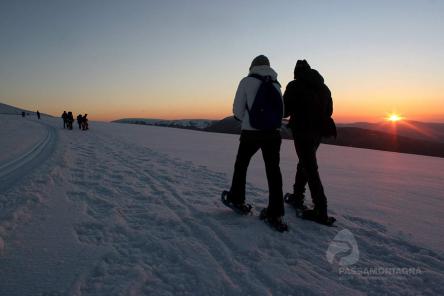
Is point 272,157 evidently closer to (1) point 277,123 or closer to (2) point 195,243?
(1) point 277,123

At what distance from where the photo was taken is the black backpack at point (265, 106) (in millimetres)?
3922

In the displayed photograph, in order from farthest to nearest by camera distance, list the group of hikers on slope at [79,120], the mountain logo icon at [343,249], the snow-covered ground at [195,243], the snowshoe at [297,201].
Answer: the group of hikers on slope at [79,120], the snowshoe at [297,201], the mountain logo icon at [343,249], the snow-covered ground at [195,243]

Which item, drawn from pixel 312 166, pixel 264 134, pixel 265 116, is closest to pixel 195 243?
pixel 264 134

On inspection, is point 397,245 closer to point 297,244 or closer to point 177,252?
point 297,244

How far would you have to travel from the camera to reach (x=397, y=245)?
12.1ft

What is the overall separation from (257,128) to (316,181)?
1.17 meters

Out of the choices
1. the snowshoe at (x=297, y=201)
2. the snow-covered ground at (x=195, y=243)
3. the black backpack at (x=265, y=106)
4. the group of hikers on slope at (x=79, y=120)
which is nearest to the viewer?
the snow-covered ground at (x=195, y=243)

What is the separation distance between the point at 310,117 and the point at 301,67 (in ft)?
2.26

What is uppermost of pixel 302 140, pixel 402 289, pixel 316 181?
pixel 302 140

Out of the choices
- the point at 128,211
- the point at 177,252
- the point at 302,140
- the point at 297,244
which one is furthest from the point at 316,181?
the point at 128,211

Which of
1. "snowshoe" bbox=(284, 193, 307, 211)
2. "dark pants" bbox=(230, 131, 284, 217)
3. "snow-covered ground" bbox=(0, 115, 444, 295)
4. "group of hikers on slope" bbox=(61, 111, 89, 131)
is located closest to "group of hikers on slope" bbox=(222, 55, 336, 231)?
"dark pants" bbox=(230, 131, 284, 217)

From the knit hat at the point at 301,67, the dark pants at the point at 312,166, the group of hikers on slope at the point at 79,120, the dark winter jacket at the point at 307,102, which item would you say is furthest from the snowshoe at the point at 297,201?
the group of hikers on slope at the point at 79,120

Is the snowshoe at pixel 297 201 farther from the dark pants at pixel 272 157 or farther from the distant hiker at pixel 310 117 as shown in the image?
the dark pants at pixel 272 157

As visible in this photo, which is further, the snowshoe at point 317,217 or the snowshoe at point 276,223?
the snowshoe at point 317,217
